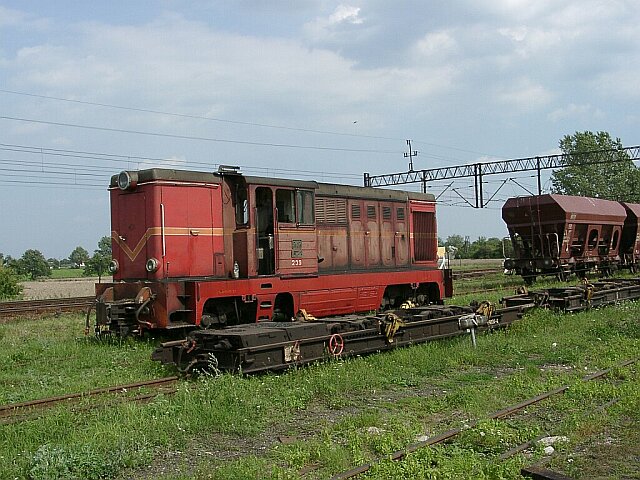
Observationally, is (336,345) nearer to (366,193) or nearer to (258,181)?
(258,181)

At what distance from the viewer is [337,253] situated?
47.6 ft

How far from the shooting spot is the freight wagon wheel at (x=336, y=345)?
971 centimetres

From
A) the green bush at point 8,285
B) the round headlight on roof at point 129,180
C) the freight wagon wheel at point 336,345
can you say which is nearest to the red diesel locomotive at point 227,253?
the round headlight on roof at point 129,180

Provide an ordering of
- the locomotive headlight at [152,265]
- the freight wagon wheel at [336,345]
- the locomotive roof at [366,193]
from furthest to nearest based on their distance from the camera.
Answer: the locomotive roof at [366,193]
the locomotive headlight at [152,265]
the freight wagon wheel at [336,345]

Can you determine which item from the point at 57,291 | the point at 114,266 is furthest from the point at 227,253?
the point at 57,291

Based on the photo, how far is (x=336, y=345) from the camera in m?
9.80

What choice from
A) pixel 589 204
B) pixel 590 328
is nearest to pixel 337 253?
pixel 590 328

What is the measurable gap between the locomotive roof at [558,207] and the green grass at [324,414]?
13.8m

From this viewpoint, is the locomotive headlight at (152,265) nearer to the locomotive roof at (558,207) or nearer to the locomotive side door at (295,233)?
the locomotive side door at (295,233)

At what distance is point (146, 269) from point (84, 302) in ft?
35.7

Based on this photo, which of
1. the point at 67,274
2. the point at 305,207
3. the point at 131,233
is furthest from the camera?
the point at 67,274

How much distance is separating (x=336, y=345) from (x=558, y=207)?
17.2 metres

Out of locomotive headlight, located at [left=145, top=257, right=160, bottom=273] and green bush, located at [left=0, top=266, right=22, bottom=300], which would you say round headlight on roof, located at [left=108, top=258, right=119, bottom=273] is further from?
green bush, located at [left=0, top=266, right=22, bottom=300]

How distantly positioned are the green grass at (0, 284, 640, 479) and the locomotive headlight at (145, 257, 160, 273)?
1467 mm
